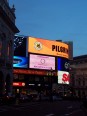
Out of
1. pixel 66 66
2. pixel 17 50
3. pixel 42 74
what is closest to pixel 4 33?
pixel 17 50

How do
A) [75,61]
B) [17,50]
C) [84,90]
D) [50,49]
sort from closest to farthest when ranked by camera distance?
[17,50] < [50,49] < [84,90] < [75,61]

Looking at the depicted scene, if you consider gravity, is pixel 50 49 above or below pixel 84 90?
above

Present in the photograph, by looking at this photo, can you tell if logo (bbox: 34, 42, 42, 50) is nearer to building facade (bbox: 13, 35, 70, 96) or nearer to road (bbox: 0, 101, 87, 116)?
building facade (bbox: 13, 35, 70, 96)

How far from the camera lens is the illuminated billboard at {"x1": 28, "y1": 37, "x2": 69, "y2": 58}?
123 m

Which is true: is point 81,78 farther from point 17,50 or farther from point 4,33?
point 4,33

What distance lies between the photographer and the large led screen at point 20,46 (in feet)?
389

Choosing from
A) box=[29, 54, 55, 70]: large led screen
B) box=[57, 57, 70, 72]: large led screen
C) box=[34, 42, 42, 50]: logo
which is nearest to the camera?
box=[29, 54, 55, 70]: large led screen

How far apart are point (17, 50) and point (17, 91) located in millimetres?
13383

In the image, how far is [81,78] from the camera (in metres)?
165

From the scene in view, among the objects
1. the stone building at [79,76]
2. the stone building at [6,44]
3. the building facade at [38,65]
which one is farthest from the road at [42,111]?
the stone building at [79,76]

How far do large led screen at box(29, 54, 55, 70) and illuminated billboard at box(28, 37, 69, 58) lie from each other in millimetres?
1649

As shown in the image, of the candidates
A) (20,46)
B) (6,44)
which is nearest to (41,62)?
(20,46)

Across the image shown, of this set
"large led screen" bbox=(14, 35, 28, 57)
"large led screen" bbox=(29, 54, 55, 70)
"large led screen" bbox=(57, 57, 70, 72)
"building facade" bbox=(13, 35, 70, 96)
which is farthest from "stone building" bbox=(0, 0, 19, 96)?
"large led screen" bbox=(57, 57, 70, 72)

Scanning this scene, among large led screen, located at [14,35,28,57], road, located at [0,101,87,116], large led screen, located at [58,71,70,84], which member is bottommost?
road, located at [0,101,87,116]
